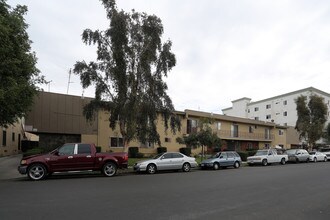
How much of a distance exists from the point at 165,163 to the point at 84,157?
20.0 ft

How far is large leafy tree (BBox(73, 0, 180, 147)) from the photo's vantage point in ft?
79.6


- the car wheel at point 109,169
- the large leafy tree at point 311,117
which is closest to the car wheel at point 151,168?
the car wheel at point 109,169

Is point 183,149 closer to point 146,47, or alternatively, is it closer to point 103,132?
point 103,132

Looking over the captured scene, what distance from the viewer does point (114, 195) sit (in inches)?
409

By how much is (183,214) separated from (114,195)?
3455 mm

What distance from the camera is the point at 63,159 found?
16234mm

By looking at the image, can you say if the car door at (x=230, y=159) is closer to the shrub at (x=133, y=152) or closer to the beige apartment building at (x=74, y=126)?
the beige apartment building at (x=74, y=126)

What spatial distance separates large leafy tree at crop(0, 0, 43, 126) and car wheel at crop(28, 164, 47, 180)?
3426 mm

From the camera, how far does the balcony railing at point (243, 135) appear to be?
148ft

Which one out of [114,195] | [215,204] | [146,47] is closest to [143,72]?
[146,47]

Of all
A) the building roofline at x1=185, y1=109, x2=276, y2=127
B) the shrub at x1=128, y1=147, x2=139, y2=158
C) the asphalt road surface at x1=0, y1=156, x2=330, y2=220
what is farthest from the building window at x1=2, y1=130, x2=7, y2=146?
the asphalt road surface at x1=0, y1=156, x2=330, y2=220

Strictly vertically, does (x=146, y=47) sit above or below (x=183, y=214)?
above

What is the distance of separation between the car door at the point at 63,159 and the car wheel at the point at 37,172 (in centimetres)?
43

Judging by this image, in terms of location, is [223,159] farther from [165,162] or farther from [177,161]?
[165,162]
